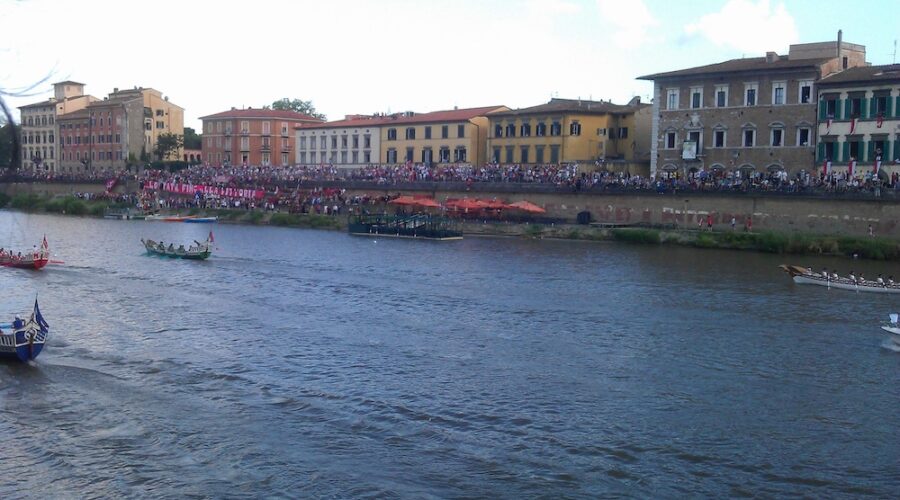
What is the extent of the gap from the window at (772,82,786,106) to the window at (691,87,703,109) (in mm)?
4760

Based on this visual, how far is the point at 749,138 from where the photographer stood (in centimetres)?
5538

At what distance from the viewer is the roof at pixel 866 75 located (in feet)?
159

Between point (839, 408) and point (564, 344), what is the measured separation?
7.89 m

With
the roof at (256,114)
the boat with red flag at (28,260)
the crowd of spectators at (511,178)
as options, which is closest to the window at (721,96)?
the crowd of spectators at (511,178)

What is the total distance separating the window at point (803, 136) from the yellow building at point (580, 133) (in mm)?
14167

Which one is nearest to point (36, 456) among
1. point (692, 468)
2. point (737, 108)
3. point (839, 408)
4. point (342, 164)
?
point (692, 468)

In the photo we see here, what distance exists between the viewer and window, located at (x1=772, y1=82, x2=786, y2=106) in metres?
53.7

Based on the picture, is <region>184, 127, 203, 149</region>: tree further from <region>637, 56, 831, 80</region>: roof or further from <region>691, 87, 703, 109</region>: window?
<region>691, 87, 703, 109</region>: window

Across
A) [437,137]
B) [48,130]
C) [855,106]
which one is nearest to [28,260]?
[855,106]

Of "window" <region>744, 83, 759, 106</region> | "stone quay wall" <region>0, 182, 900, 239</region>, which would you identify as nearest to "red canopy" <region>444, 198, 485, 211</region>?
"stone quay wall" <region>0, 182, 900, 239</region>

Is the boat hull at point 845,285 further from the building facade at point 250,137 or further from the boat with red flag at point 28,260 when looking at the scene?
the building facade at point 250,137

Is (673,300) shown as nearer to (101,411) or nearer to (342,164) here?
(101,411)

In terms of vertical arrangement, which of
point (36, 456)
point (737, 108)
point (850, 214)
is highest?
point (737, 108)

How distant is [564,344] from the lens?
83.8 ft
